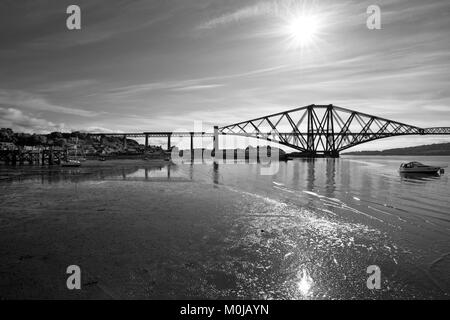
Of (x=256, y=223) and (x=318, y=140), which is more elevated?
(x=318, y=140)

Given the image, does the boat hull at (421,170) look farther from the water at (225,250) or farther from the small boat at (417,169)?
the water at (225,250)

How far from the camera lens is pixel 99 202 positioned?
1502cm

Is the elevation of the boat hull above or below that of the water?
above

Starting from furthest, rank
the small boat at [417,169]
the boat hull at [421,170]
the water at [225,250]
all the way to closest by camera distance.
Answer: the small boat at [417,169]
the boat hull at [421,170]
the water at [225,250]

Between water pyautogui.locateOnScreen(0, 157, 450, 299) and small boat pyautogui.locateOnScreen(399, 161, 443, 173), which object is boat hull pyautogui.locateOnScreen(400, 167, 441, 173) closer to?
small boat pyautogui.locateOnScreen(399, 161, 443, 173)

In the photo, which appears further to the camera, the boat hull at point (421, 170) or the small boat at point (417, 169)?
the small boat at point (417, 169)

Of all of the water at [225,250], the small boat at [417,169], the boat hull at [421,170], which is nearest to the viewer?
the water at [225,250]

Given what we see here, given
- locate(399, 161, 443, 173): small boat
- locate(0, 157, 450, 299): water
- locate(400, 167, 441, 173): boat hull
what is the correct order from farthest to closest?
locate(399, 161, 443, 173): small boat, locate(400, 167, 441, 173): boat hull, locate(0, 157, 450, 299): water


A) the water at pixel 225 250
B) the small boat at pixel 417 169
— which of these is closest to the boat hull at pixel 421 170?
→ the small boat at pixel 417 169

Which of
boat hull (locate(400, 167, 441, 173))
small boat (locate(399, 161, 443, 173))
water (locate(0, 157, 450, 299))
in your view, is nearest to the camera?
water (locate(0, 157, 450, 299))

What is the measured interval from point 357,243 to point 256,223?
13.0 feet

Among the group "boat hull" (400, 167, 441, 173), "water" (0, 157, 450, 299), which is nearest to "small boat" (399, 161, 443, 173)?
"boat hull" (400, 167, 441, 173)

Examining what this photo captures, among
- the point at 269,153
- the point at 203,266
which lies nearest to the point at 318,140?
the point at 269,153
